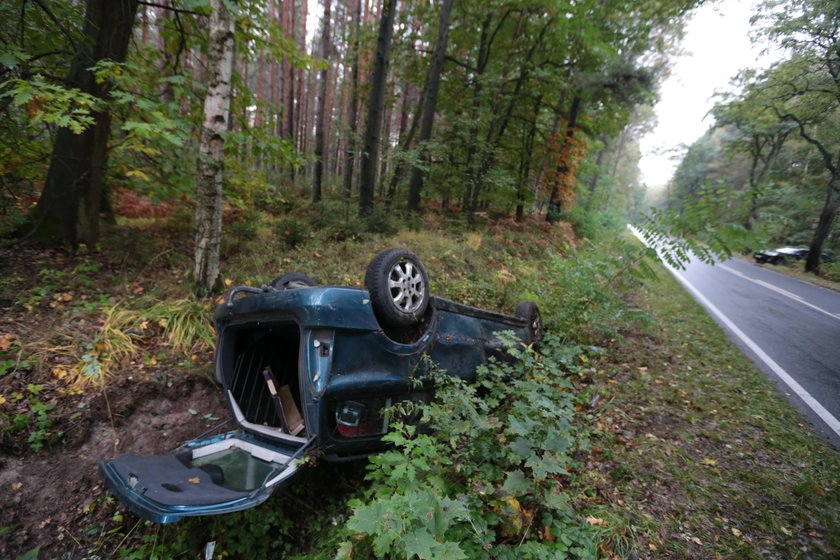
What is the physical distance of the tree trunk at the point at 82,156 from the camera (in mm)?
4777

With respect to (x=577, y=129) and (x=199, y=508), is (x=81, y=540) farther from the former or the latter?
(x=577, y=129)

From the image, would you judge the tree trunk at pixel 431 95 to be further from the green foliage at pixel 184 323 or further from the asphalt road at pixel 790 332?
the asphalt road at pixel 790 332

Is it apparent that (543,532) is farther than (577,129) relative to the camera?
No

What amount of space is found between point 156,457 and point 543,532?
2.70 metres

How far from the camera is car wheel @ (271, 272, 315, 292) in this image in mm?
3712

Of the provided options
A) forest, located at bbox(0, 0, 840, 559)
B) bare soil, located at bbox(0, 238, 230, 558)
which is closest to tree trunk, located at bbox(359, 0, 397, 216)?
forest, located at bbox(0, 0, 840, 559)

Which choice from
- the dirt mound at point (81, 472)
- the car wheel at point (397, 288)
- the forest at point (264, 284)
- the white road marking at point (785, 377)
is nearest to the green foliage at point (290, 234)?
the forest at point (264, 284)

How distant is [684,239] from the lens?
4953mm

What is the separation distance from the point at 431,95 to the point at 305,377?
1060 centimetres

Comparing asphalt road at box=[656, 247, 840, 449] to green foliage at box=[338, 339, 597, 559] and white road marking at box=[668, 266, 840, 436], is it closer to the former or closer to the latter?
white road marking at box=[668, 266, 840, 436]

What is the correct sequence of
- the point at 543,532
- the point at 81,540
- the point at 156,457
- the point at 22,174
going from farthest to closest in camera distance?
1. the point at 22,174
2. the point at 156,457
3. the point at 81,540
4. the point at 543,532

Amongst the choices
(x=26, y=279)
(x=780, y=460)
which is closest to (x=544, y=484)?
(x=780, y=460)

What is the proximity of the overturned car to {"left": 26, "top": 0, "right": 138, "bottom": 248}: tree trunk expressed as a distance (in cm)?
363

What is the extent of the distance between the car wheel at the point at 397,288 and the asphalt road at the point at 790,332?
14.7 ft
